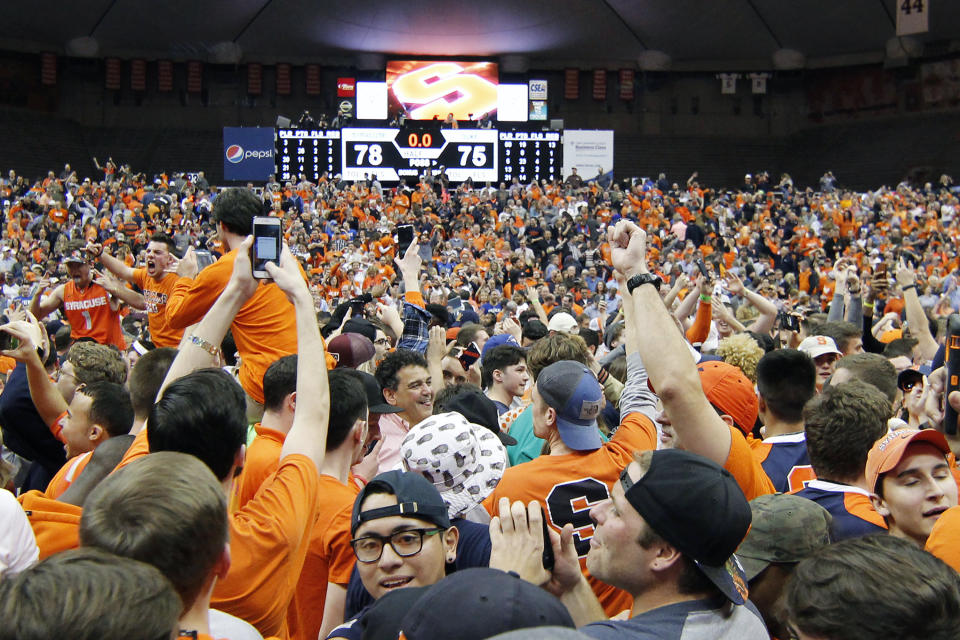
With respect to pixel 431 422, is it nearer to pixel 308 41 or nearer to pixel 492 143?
pixel 492 143

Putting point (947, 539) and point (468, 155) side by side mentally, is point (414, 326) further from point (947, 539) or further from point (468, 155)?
point (468, 155)

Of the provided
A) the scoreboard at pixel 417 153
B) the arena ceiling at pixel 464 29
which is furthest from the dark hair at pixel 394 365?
the arena ceiling at pixel 464 29

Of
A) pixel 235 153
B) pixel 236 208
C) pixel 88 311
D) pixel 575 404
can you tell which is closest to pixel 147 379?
pixel 236 208

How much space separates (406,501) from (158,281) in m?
3.86

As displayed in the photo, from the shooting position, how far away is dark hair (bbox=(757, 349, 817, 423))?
12.9 ft

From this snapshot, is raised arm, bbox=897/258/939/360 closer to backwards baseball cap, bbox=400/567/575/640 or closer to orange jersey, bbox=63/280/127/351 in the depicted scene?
backwards baseball cap, bbox=400/567/575/640

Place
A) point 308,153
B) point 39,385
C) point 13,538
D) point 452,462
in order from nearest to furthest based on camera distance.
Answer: point 13,538
point 452,462
point 39,385
point 308,153

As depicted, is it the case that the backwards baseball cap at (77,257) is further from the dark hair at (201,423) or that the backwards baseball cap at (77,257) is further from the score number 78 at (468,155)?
the score number 78 at (468,155)

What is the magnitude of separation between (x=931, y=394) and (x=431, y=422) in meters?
2.41

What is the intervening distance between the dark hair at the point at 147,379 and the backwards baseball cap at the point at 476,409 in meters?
1.18

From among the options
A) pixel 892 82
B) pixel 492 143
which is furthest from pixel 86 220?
pixel 892 82

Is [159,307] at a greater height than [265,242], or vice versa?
[265,242]

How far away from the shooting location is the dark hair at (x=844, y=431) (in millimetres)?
3275

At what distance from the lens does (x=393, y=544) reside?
8.39 ft
